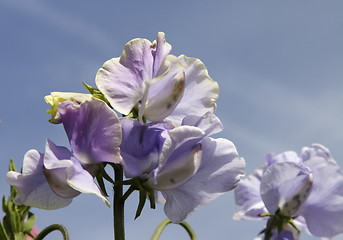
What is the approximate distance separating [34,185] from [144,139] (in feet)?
0.47

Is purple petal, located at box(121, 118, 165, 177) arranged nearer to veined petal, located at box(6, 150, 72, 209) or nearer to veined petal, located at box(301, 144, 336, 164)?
veined petal, located at box(6, 150, 72, 209)

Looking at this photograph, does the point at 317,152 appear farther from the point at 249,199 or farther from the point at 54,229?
the point at 54,229

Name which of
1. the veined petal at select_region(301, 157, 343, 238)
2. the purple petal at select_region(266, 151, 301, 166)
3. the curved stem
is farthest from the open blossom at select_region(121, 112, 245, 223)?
the purple petal at select_region(266, 151, 301, 166)

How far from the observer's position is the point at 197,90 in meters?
0.87

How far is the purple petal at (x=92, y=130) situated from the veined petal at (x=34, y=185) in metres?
0.05

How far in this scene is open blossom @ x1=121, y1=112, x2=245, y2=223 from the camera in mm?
789

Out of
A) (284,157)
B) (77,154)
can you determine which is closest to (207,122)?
(77,154)

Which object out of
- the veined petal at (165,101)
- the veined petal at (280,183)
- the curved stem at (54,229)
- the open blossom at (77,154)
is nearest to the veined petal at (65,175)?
the open blossom at (77,154)

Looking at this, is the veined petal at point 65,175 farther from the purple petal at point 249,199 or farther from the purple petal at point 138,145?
the purple petal at point 249,199

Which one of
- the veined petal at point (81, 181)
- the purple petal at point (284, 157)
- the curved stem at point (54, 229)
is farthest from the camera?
the purple petal at point (284, 157)

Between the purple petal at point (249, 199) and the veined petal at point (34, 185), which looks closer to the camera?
the veined petal at point (34, 185)

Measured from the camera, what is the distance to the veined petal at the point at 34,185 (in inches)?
31.7

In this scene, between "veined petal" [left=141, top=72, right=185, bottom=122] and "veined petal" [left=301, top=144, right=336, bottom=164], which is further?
"veined petal" [left=301, top=144, right=336, bottom=164]

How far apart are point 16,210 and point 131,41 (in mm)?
555
